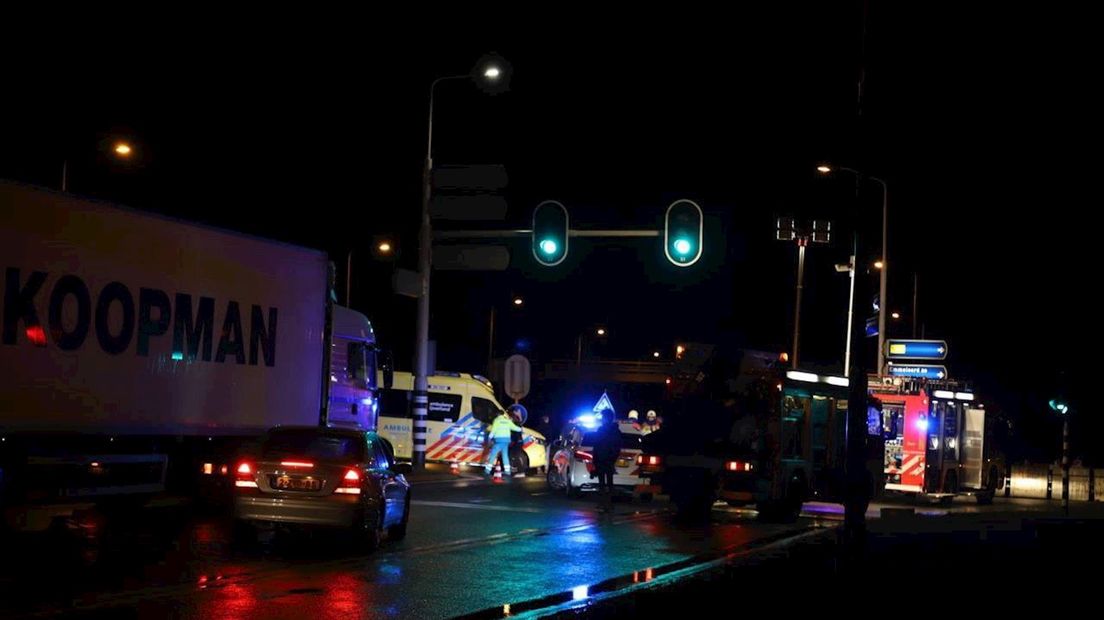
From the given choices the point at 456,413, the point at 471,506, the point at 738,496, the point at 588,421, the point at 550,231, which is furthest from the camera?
the point at 456,413

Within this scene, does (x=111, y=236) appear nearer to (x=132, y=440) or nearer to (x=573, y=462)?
(x=132, y=440)

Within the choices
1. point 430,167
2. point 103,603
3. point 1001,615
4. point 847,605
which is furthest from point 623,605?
point 430,167

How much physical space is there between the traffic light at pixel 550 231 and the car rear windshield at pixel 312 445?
332 inches

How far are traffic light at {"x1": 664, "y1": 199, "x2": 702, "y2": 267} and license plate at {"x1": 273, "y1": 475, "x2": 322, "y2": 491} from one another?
9600 mm

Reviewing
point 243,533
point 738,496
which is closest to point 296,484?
point 243,533

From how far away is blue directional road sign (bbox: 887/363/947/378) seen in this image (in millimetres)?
31156

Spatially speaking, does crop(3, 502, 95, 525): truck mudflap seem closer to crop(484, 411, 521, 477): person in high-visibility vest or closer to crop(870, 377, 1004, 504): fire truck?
crop(484, 411, 521, 477): person in high-visibility vest

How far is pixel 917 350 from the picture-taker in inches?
1227

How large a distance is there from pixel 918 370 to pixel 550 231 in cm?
1177

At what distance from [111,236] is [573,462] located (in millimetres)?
12047

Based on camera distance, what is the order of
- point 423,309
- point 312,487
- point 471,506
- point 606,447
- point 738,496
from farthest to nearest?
point 423,309
point 606,447
point 471,506
point 738,496
point 312,487

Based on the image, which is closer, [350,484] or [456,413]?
[350,484]

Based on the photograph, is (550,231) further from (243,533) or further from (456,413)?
(456,413)

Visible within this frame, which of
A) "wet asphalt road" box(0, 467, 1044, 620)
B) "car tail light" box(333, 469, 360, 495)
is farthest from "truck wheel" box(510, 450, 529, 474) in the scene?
"car tail light" box(333, 469, 360, 495)
